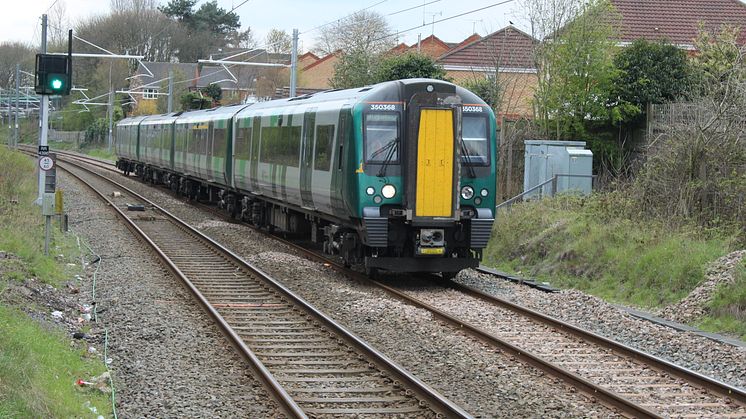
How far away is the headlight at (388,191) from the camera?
14406mm

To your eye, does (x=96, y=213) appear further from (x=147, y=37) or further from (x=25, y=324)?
(x=147, y=37)

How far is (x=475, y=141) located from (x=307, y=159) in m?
3.67

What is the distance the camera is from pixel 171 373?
9.25m

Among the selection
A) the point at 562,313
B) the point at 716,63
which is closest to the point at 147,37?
the point at 716,63

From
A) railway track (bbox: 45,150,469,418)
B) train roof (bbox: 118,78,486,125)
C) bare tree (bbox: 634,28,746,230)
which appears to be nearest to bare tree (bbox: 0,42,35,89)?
train roof (bbox: 118,78,486,125)

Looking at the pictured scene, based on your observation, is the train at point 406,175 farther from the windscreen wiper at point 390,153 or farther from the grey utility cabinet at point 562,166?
the grey utility cabinet at point 562,166

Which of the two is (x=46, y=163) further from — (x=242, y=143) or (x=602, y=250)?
(x=602, y=250)

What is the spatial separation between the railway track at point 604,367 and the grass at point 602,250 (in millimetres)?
2604

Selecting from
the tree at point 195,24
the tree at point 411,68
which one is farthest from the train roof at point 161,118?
the tree at point 195,24

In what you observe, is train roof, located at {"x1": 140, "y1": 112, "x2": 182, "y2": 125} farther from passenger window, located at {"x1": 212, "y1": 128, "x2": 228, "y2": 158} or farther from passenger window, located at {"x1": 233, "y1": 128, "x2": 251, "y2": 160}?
passenger window, located at {"x1": 233, "y1": 128, "x2": 251, "y2": 160}

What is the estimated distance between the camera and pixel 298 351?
10344mm

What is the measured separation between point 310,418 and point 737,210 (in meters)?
10.2

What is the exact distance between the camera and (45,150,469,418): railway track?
26.8ft

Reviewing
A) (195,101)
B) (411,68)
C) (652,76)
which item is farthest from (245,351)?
(195,101)
